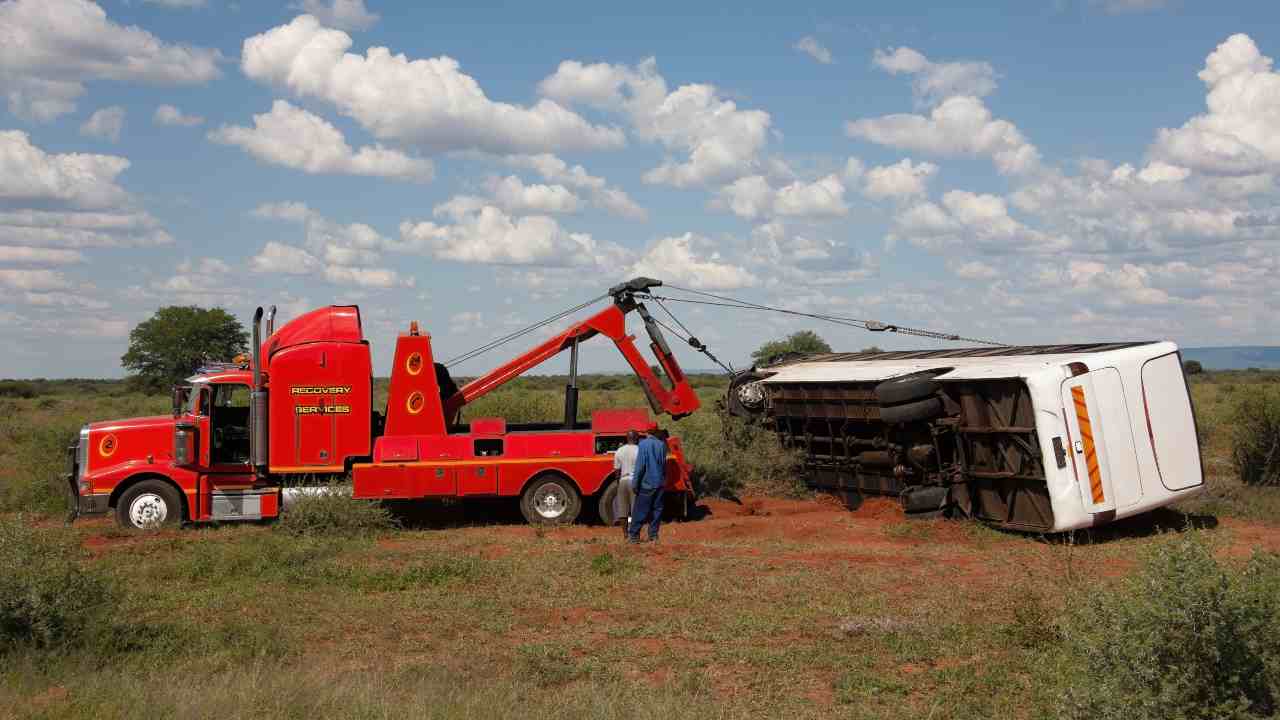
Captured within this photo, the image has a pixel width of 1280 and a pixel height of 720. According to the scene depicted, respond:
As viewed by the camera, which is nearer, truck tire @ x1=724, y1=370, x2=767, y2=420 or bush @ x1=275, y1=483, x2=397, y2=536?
bush @ x1=275, y1=483, x2=397, y2=536

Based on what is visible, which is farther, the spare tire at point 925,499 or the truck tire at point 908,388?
the spare tire at point 925,499

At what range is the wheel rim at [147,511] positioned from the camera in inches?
632

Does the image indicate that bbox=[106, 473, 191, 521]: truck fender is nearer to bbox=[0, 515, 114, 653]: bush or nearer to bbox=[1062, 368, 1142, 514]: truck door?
bbox=[0, 515, 114, 653]: bush

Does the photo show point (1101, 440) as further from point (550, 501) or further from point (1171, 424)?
point (550, 501)

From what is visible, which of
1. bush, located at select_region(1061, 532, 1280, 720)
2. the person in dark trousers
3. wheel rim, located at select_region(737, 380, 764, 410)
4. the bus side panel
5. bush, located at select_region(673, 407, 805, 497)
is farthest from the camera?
wheel rim, located at select_region(737, 380, 764, 410)

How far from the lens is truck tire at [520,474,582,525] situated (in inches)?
655

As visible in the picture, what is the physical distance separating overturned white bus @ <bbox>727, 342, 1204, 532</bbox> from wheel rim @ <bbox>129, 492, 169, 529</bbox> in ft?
33.3

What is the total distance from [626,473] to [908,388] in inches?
159

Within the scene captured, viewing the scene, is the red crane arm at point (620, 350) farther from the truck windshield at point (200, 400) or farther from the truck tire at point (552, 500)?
the truck windshield at point (200, 400)

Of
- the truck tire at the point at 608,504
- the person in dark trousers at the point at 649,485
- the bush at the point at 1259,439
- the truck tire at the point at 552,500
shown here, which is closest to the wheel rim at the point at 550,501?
the truck tire at the point at 552,500

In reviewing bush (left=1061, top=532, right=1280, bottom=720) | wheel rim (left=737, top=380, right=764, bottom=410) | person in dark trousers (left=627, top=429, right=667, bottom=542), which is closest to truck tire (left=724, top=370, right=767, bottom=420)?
wheel rim (left=737, top=380, right=764, bottom=410)

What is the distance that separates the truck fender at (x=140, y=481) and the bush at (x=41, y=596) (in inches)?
275

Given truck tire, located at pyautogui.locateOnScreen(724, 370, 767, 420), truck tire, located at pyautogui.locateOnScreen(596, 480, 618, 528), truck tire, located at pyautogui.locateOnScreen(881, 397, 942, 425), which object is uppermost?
truck tire, located at pyautogui.locateOnScreen(724, 370, 767, 420)

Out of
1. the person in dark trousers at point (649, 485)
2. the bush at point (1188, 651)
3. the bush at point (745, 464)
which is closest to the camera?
the bush at point (1188, 651)
